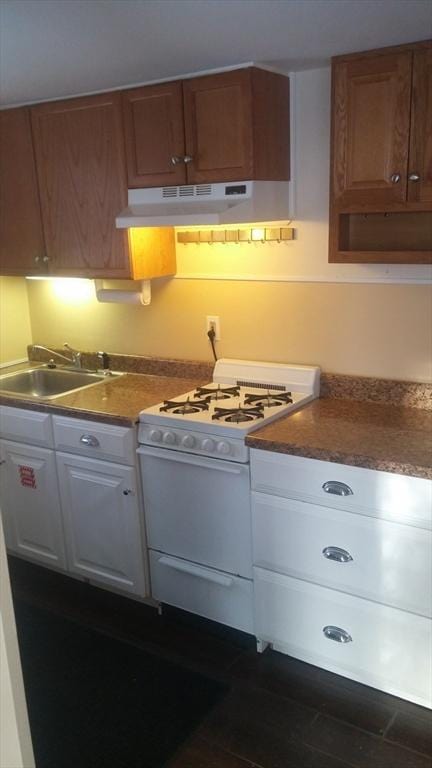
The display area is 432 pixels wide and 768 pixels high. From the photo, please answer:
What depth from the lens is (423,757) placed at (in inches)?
81.8

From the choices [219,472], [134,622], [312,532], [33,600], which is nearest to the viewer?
[312,532]

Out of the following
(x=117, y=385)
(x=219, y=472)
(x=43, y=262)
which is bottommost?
(x=219, y=472)

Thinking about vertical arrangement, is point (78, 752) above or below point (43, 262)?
below

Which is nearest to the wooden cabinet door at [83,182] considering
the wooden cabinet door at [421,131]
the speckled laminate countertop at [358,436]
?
the speckled laminate countertop at [358,436]

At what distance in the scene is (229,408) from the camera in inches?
104

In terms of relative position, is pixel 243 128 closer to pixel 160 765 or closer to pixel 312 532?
pixel 312 532

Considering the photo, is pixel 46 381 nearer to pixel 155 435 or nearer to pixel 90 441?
pixel 90 441

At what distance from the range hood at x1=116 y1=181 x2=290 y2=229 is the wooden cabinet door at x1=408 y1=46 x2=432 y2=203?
57 centimetres

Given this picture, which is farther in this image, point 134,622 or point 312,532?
point 134,622

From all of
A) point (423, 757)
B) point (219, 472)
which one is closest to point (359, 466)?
point (219, 472)

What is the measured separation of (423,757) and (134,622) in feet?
4.18

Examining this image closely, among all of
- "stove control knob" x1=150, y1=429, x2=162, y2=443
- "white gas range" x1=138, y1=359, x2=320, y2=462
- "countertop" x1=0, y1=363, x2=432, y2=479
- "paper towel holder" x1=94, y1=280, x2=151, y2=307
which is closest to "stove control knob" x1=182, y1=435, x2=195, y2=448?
"white gas range" x1=138, y1=359, x2=320, y2=462

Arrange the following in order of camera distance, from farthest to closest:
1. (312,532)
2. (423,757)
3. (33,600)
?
(33,600) < (312,532) < (423,757)

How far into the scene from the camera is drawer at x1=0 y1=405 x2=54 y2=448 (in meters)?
2.94
